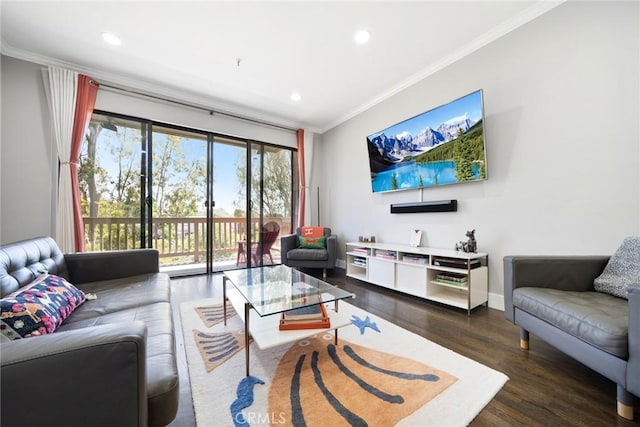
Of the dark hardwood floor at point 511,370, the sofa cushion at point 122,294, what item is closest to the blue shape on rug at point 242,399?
the dark hardwood floor at point 511,370

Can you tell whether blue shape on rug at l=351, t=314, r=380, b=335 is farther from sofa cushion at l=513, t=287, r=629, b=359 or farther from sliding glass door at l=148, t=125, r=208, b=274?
sliding glass door at l=148, t=125, r=208, b=274

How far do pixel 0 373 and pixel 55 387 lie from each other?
0.35 ft

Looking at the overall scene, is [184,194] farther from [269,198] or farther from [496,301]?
[496,301]

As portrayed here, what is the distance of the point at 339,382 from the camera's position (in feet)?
4.33

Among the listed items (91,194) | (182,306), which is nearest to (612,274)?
(182,306)

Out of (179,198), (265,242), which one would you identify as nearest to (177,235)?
(179,198)

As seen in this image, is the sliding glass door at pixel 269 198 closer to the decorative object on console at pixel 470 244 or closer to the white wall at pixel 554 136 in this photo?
the white wall at pixel 554 136

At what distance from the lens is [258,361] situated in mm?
1514

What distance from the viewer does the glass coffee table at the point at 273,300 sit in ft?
4.51

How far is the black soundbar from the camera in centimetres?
267

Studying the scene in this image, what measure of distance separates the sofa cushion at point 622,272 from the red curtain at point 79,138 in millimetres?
4643

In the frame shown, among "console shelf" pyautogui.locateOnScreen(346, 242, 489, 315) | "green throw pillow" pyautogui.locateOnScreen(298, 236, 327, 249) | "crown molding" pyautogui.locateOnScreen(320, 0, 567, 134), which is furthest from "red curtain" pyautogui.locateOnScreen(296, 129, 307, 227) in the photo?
"console shelf" pyautogui.locateOnScreen(346, 242, 489, 315)

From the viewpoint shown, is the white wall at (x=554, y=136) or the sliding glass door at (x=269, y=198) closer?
the white wall at (x=554, y=136)

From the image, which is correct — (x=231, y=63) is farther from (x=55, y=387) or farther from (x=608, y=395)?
(x=608, y=395)
